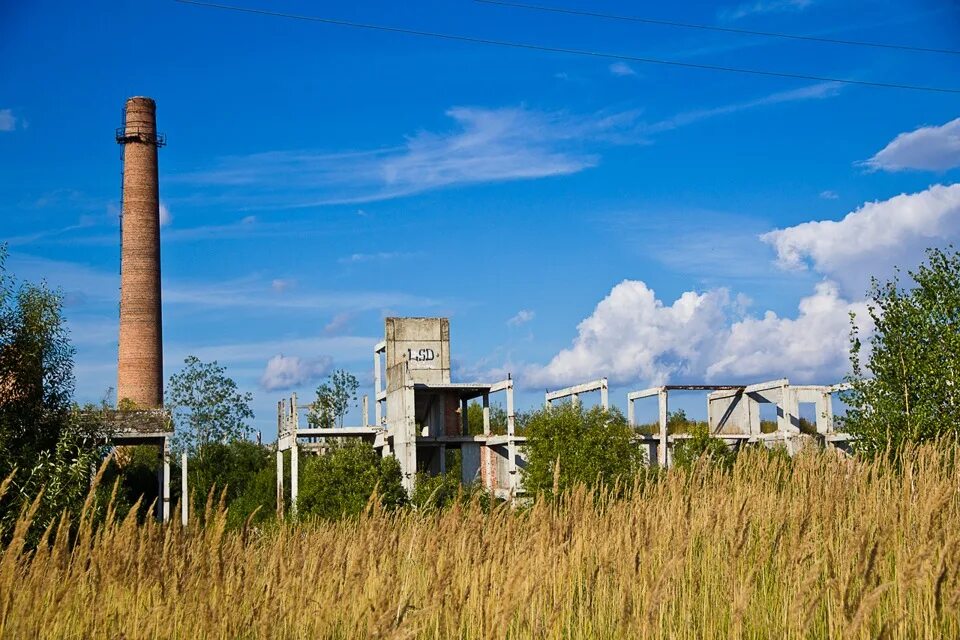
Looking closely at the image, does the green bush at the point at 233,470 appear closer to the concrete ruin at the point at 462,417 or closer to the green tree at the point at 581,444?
the concrete ruin at the point at 462,417

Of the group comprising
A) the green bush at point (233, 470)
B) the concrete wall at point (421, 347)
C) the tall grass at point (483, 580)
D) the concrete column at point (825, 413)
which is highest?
the concrete wall at point (421, 347)

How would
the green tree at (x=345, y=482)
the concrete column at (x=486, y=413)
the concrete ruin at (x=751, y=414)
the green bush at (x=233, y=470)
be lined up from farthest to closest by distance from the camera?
the green bush at (x=233, y=470)
the concrete column at (x=486, y=413)
the concrete ruin at (x=751, y=414)
the green tree at (x=345, y=482)

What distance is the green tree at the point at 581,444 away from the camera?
2338 cm

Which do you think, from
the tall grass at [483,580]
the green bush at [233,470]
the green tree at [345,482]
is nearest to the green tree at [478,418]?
the green bush at [233,470]

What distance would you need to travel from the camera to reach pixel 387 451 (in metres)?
34.6

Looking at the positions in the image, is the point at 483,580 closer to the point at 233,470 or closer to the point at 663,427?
the point at 663,427

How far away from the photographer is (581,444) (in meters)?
24.2

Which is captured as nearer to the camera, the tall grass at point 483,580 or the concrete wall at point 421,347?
the tall grass at point 483,580

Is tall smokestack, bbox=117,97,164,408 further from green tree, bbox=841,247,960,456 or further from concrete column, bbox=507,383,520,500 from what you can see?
green tree, bbox=841,247,960,456

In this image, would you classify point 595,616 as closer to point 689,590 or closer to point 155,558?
point 689,590

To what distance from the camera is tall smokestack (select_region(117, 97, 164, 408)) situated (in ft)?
157

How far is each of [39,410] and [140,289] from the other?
31688 millimetres

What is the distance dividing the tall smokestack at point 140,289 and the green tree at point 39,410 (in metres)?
29.3

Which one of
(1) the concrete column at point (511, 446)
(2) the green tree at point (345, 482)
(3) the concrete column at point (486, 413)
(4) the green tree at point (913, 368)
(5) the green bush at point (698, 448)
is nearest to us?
(4) the green tree at point (913, 368)
